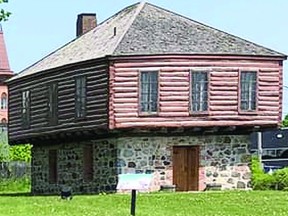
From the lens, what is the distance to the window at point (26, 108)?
4819cm

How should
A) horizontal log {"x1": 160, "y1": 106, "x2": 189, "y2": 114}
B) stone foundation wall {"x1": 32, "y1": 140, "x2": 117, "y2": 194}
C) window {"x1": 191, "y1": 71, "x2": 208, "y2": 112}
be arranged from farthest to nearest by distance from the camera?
stone foundation wall {"x1": 32, "y1": 140, "x2": 117, "y2": 194} → window {"x1": 191, "y1": 71, "x2": 208, "y2": 112} → horizontal log {"x1": 160, "y1": 106, "x2": 189, "y2": 114}

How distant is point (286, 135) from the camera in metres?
80.6

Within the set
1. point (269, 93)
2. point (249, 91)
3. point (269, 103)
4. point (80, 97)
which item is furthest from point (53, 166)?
point (269, 93)

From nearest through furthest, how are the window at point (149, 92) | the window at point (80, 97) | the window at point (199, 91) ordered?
the window at point (149, 92)
the window at point (199, 91)
the window at point (80, 97)

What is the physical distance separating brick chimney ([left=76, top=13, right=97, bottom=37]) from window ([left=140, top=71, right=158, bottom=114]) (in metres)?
10.8

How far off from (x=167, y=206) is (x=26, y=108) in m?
18.7

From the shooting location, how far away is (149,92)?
40719 mm

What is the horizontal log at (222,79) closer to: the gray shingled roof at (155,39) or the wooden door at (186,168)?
the gray shingled roof at (155,39)

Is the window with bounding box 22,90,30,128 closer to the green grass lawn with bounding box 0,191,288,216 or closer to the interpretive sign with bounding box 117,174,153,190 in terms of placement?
the green grass lawn with bounding box 0,191,288,216

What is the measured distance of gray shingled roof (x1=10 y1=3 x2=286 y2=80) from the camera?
41.2 metres

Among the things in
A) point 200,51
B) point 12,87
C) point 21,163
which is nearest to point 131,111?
point 200,51

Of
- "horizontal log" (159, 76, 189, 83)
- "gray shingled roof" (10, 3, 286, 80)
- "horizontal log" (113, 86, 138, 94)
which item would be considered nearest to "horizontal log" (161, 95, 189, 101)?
"horizontal log" (159, 76, 189, 83)

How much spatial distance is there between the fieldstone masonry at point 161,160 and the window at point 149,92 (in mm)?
1508

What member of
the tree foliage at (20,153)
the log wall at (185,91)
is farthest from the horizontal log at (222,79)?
the tree foliage at (20,153)
